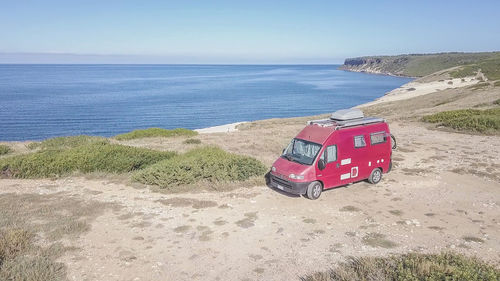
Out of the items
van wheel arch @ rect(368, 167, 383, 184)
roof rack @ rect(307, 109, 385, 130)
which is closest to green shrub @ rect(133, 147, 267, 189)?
roof rack @ rect(307, 109, 385, 130)

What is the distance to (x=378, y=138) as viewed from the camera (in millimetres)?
13516

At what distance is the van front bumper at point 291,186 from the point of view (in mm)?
11688

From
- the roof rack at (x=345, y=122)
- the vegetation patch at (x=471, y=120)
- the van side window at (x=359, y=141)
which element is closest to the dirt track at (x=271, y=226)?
the van side window at (x=359, y=141)

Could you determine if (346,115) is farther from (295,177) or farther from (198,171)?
(198,171)

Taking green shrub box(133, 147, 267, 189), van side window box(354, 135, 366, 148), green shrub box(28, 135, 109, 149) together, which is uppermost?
van side window box(354, 135, 366, 148)

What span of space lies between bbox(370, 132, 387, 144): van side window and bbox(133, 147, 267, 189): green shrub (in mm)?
4761

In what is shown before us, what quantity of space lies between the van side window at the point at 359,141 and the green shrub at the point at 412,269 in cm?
554

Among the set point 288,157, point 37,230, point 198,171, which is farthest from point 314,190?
point 37,230

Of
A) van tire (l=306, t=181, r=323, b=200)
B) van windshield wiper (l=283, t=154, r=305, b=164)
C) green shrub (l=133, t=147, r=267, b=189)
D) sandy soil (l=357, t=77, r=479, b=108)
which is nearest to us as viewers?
van tire (l=306, t=181, r=323, b=200)

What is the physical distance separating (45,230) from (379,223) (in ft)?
31.7

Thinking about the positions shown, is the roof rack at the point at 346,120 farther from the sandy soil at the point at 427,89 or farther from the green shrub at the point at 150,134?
the sandy soil at the point at 427,89

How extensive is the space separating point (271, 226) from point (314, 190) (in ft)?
8.83

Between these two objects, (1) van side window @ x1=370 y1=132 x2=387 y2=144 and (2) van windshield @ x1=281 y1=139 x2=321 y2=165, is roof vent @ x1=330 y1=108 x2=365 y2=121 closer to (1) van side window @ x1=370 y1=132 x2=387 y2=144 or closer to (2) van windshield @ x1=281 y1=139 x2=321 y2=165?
(1) van side window @ x1=370 y1=132 x2=387 y2=144

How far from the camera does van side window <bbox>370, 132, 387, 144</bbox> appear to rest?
13.3m
